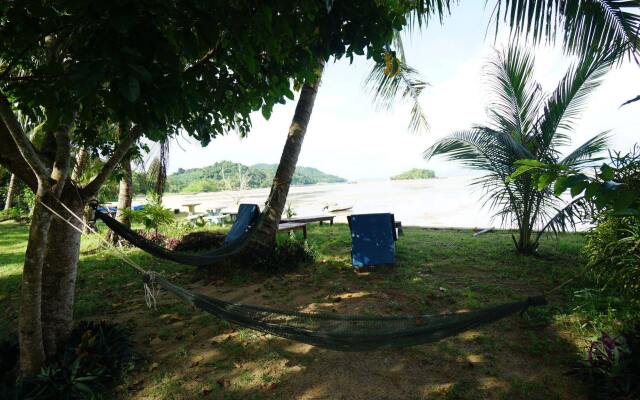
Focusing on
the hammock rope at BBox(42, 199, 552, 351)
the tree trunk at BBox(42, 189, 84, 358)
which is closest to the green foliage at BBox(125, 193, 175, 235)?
the tree trunk at BBox(42, 189, 84, 358)

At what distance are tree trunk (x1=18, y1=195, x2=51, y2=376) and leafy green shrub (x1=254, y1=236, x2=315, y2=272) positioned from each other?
246 cm

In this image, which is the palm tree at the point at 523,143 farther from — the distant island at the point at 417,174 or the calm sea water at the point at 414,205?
the distant island at the point at 417,174

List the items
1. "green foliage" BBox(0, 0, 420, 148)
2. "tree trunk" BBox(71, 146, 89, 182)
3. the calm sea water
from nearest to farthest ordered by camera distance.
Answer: "green foliage" BBox(0, 0, 420, 148), "tree trunk" BBox(71, 146, 89, 182), the calm sea water

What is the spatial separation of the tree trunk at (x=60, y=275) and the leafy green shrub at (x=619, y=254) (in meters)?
3.73

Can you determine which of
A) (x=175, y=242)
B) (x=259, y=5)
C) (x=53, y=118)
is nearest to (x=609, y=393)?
(x=259, y=5)

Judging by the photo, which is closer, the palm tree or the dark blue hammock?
the dark blue hammock

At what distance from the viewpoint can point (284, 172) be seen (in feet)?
14.4

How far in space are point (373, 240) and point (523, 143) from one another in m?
2.68

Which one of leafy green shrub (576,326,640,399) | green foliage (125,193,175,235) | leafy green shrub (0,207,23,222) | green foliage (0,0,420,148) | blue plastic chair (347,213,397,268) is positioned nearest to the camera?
green foliage (0,0,420,148)

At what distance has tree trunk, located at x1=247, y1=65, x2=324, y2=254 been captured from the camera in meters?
4.36

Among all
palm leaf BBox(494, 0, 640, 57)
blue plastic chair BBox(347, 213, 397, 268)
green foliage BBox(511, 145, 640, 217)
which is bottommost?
blue plastic chair BBox(347, 213, 397, 268)

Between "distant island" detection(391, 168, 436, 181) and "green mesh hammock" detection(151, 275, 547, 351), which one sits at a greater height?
"distant island" detection(391, 168, 436, 181)

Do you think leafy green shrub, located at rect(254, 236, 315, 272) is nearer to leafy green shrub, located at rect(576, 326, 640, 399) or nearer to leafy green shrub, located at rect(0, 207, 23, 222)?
leafy green shrub, located at rect(576, 326, 640, 399)

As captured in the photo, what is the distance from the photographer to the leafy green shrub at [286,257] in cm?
427
